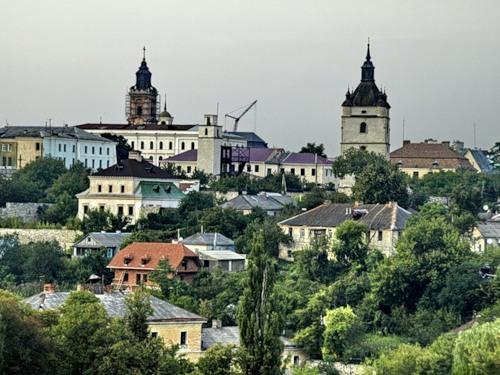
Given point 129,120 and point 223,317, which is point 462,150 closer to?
point 129,120

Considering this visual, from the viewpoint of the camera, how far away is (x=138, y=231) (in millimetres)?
76812

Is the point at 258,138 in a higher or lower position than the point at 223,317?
higher

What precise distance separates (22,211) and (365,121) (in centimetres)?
2252

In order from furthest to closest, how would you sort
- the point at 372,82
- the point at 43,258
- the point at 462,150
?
1. the point at 462,150
2. the point at 372,82
3. the point at 43,258

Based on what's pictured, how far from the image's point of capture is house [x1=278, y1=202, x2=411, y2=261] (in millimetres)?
73312

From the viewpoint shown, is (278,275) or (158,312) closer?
(158,312)

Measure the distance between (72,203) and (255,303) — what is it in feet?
111

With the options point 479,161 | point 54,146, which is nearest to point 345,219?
point 54,146

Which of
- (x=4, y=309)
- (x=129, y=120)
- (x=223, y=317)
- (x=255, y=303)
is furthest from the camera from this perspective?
(x=129, y=120)

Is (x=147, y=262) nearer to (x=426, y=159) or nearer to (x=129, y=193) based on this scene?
(x=129, y=193)

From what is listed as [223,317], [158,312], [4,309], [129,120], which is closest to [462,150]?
[129,120]

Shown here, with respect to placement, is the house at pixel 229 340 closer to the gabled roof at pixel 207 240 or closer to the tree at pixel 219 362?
the tree at pixel 219 362

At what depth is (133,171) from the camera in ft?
273

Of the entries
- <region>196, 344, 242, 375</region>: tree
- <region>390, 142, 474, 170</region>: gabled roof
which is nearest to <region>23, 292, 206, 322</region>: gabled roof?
<region>196, 344, 242, 375</region>: tree
